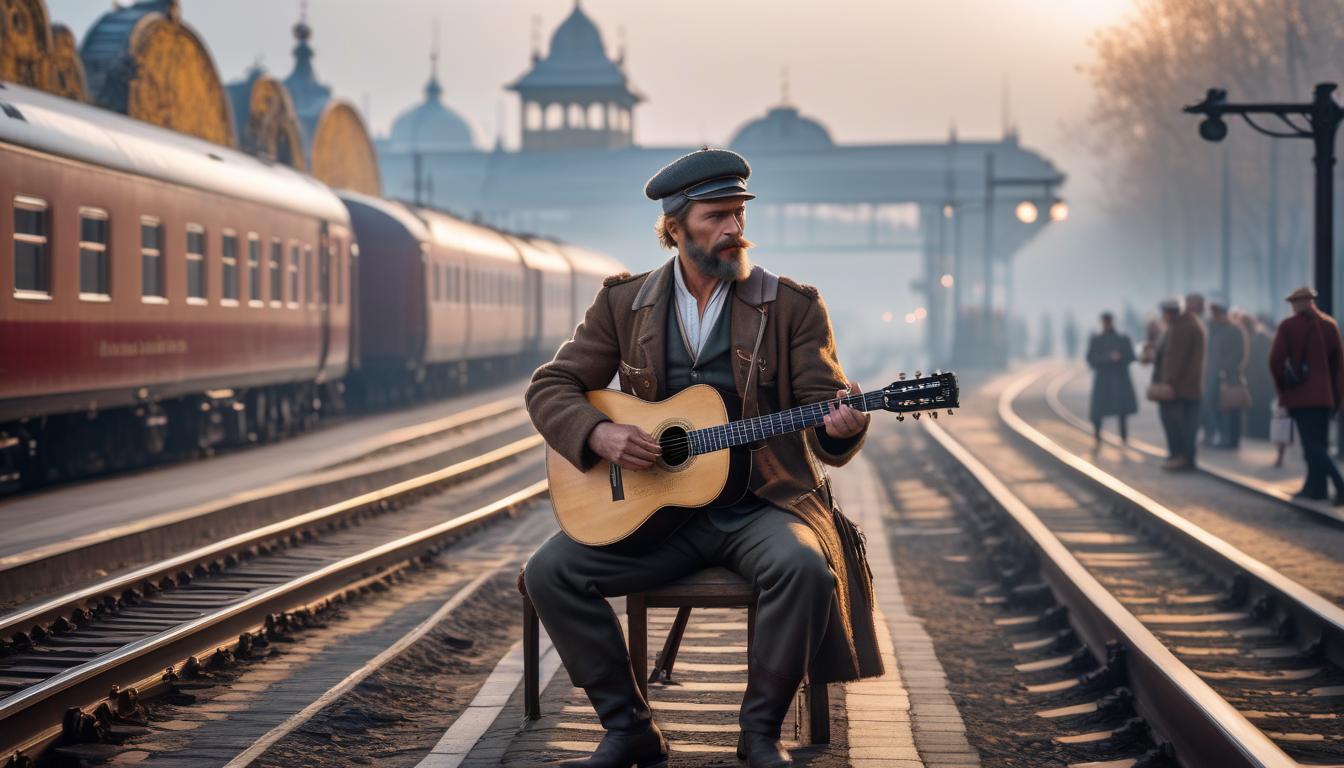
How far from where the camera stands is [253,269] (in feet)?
67.1

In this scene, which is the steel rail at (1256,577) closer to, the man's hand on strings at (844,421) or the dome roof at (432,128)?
the man's hand on strings at (844,421)

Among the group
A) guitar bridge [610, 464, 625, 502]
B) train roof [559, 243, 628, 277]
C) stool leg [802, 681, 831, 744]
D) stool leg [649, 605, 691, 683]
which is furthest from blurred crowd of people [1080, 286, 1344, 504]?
train roof [559, 243, 628, 277]

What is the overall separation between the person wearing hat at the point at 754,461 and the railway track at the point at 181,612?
2.03 meters

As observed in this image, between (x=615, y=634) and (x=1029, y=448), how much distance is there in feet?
59.3

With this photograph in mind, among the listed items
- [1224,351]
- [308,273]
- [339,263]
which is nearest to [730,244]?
[1224,351]

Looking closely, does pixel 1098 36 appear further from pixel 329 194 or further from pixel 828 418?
pixel 828 418

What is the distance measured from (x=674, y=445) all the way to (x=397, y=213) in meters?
24.5

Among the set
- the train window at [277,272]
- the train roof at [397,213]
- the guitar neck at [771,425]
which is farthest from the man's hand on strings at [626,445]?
the train roof at [397,213]

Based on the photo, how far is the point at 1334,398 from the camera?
14.4 metres

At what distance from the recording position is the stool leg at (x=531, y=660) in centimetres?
607

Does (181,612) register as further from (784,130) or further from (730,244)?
(784,130)

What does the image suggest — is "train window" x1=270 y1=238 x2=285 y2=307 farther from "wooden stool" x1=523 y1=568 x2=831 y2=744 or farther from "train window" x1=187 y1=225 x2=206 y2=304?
"wooden stool" x1=523 y1=568 x2=831 y2=744

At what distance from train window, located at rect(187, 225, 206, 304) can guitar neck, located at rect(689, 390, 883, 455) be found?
44.7ft

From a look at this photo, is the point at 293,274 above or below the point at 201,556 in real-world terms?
above
